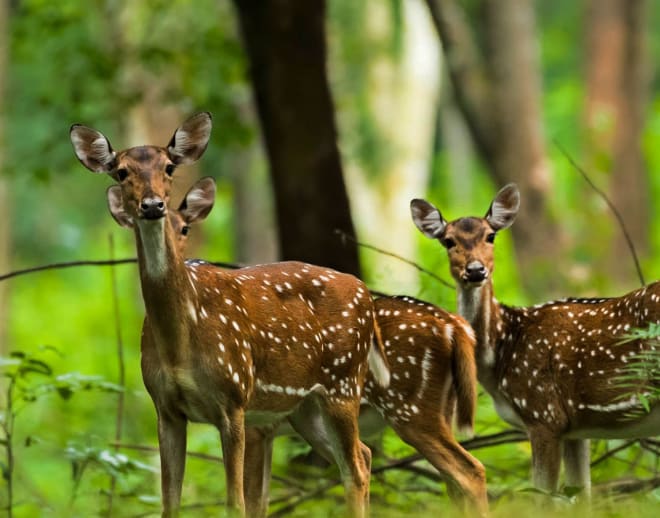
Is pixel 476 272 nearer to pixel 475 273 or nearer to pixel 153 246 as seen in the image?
pixel 475 273

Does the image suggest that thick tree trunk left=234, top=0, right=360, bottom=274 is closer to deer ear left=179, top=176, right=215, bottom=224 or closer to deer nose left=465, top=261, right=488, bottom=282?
deer ear left=179, top=176, right=215, bottom=224

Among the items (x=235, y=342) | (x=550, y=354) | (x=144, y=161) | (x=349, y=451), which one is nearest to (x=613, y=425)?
(x=550, y=354)

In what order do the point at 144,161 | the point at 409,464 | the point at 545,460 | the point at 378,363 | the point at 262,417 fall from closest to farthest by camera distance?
the point at 144,161, the point at 262,417, the point at 378,363, the point at 545,460, the point at 409,464

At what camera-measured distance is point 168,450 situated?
23.1ft

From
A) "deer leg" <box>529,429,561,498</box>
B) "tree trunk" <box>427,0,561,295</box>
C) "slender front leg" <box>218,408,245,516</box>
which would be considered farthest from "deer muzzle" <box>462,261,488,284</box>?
"tree trunk" <box>427,0,561,295</box>

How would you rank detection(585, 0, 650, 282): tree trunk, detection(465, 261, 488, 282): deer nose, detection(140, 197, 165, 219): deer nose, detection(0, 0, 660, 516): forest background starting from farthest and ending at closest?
detection(585, 0, 650, 282): tree trunk → detection(0, 0, 660, 516): forest background → detection(465, 261, 488, 282): deer nose → detection(140, 197, 165, 219): deer nose

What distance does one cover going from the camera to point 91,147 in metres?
7.03

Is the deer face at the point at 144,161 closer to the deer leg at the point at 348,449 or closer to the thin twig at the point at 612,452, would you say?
the deer leg at the point at 348,449

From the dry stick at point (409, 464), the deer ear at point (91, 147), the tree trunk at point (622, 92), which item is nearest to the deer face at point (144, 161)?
the deer ear at point (91, 147)

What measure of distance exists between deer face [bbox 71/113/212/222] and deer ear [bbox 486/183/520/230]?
2420 mm

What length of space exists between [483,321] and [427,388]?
0.87m

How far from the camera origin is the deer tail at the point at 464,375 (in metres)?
8.07

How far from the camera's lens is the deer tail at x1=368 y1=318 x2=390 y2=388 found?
27.3 ft

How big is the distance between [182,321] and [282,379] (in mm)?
724
